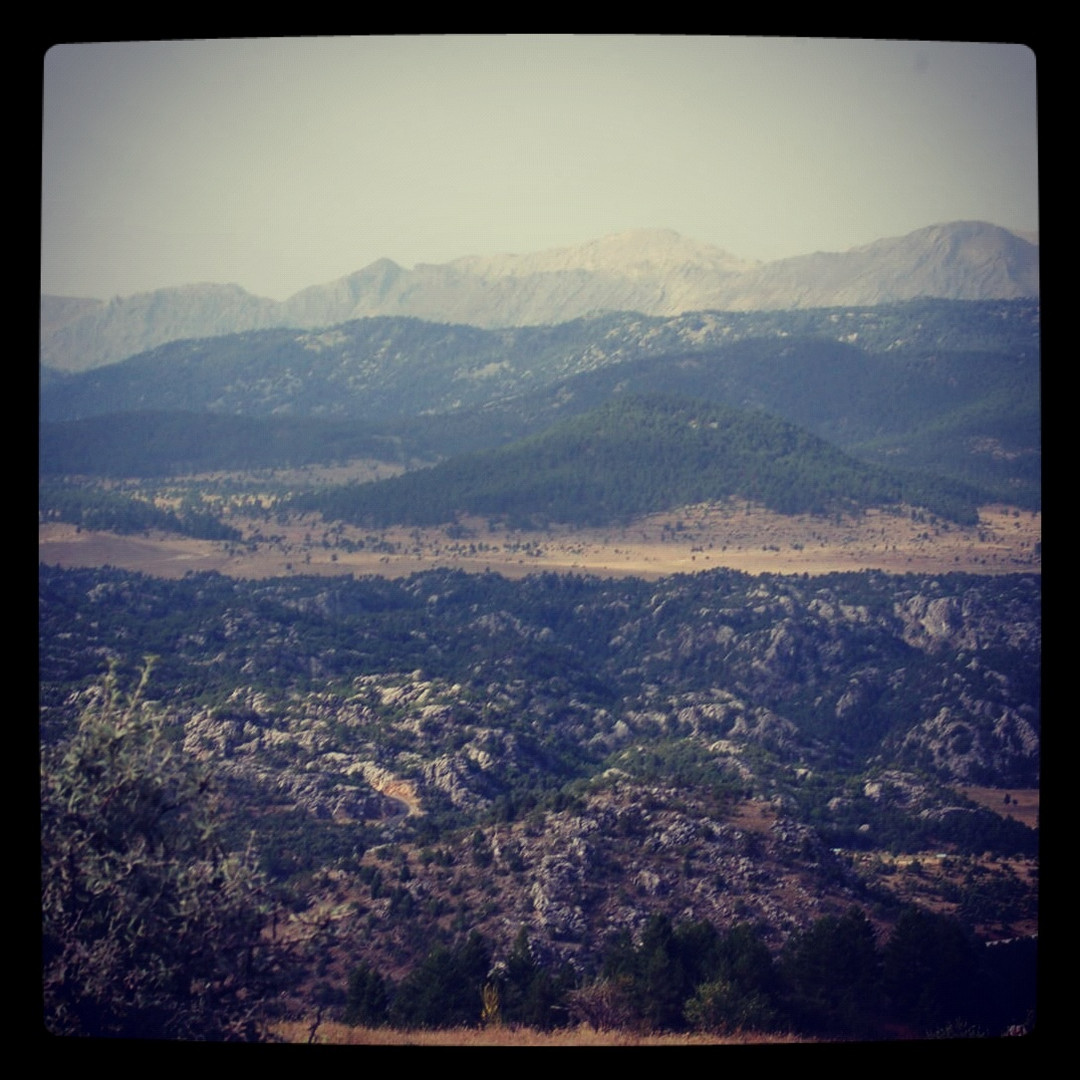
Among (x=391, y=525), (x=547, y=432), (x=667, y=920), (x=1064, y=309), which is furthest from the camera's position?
(x=547, y=432)

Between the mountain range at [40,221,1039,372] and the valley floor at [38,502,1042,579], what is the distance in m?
12.0

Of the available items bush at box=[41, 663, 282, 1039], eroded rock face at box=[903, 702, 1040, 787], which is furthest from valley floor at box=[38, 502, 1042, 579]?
bush at box=[41, 663, 282, 1039]

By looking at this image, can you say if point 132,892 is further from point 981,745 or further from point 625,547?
point 625,547

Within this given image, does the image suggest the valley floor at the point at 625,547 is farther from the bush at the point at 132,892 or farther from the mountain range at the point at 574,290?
the bush at the point at 132,892

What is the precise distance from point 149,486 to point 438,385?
32026mm

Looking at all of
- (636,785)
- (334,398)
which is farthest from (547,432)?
(636,785)

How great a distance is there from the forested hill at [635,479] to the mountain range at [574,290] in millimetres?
8968

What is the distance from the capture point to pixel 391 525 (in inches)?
2387

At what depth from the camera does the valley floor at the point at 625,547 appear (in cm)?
5444

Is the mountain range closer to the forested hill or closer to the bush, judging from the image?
the forested hill

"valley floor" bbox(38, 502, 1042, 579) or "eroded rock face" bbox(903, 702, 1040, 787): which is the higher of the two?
"valley floor" bbox(38, 502, 1042, 579)

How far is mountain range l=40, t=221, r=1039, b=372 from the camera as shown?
225 feet

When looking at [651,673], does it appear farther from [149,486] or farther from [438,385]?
[438,385]

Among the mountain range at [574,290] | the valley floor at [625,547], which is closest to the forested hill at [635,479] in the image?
the valley floor at [625,547]
